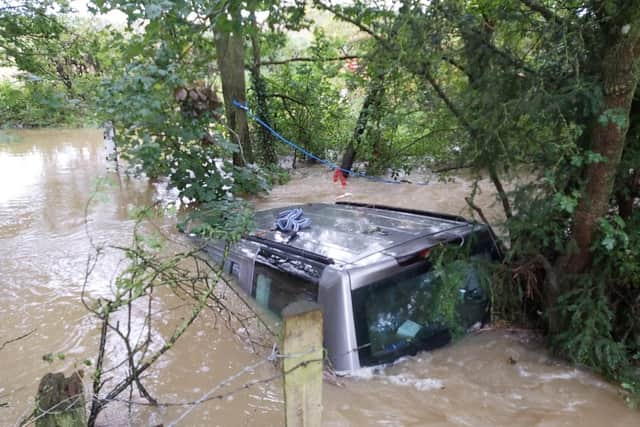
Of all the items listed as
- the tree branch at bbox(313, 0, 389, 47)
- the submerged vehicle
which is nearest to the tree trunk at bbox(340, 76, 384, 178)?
the tree branch at bbox(313, 0, 389, 47)

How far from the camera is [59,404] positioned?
1.91 meters

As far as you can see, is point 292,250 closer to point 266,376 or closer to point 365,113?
point 266,376

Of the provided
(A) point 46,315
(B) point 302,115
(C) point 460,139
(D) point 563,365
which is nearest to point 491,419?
(D) point 563,365

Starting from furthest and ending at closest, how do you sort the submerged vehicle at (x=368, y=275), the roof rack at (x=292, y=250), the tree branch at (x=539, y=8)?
the tree branch at (x=539, y=8) → the roof rack at (x=292, y=250) → the submerged vehicle at (x=368, y=275)

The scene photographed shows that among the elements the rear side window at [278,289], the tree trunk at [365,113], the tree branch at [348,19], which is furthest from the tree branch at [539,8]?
the rear side window at [278,289]

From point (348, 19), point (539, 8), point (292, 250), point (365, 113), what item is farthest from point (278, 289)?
point (365, 113)

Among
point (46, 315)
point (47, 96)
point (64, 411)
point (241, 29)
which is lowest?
point (46, 315)

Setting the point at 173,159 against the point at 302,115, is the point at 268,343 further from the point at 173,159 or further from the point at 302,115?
the point at 302,115

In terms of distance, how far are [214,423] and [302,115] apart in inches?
→ 405

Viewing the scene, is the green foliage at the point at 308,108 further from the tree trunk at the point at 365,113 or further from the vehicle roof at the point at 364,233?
the vehicle roof at the point at 364,233

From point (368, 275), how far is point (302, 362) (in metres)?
1.02

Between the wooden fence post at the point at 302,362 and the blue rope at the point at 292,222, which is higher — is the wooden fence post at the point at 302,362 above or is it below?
below

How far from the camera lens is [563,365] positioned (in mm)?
3658

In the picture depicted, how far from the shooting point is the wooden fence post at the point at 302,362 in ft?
6.35
